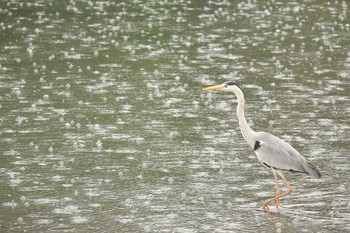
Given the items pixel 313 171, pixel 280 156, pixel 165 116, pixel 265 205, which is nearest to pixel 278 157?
pixel 280 156

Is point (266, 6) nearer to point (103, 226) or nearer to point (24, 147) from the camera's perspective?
point (24, 147)

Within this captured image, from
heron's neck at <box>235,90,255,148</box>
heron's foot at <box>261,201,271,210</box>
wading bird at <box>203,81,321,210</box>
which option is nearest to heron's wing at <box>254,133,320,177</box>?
wading bird at <box>203,81,321,210</box>

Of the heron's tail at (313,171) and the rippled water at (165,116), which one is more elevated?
the heron's tail at (313,171)

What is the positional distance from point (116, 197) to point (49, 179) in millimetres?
1359

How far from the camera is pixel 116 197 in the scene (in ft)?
41.7

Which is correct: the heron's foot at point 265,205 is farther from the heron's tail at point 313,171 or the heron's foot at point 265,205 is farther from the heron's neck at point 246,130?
the heron's neck at point 246,130

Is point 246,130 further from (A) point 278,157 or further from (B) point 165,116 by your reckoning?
(B) point 165,116

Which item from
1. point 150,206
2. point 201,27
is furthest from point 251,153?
point 201,27

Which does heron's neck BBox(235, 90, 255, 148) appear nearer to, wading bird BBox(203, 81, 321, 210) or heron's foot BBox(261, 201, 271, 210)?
wading bird BBox(203, 81, 321, 210)

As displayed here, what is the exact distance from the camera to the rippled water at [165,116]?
40.0ft

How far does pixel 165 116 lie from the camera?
17.0 m

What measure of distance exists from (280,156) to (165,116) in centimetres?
507

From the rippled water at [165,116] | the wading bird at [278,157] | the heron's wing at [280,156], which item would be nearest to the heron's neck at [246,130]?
the wading bird at [278,157]

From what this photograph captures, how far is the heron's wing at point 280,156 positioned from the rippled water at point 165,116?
612mm
